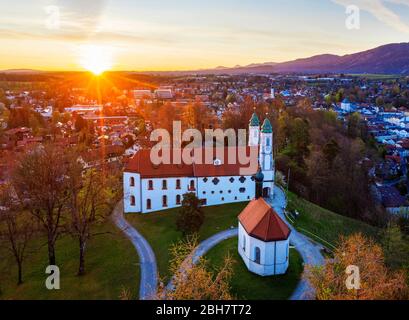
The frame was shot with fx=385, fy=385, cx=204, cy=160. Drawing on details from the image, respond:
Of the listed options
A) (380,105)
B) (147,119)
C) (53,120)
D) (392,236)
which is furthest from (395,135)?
(53,120)

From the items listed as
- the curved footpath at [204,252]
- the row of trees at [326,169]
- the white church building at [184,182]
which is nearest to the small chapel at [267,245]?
the curved footpath at [204,252]

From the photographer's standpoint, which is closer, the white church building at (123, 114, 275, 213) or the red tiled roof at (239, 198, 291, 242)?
the red tiled roof at (239, 198, 291, 242)

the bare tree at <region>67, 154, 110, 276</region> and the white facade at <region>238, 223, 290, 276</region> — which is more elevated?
the bare tree at <region>67, 154, 110, 276</region>

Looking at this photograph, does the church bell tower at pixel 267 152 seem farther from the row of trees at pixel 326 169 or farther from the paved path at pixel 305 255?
the row of trees at pixel 326 169

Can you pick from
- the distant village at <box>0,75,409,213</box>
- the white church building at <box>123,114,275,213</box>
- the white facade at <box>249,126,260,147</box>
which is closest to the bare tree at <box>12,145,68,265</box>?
the distant village at <box>0,75,409,213</box>

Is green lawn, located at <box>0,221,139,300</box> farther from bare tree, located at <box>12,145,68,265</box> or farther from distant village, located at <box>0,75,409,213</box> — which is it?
distant village, located at <box>0,75,409,213</box>
